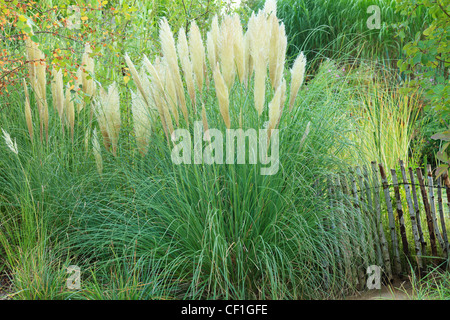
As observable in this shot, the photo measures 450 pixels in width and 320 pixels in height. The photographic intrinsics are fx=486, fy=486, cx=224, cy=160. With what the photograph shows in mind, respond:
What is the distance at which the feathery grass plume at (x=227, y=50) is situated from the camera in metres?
2.72

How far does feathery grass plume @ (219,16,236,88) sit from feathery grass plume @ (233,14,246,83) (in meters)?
0.06

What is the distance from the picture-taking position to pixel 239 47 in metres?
2.87

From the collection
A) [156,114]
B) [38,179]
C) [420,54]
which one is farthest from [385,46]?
[38,179]

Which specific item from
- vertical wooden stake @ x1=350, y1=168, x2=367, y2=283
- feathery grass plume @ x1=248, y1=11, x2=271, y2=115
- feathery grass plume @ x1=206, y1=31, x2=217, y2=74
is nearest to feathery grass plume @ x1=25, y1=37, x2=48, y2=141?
→ feathery grass plume @ x1=206, y1=31, x2=217, y2=74

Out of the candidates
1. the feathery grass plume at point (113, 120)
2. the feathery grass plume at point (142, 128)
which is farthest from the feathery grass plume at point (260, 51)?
the feathery grass plume at point (113, 120)

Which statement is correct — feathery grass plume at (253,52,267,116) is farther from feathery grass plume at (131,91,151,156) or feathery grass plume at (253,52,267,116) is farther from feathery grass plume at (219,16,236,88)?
feathery grass plume at (131,91,151,156)

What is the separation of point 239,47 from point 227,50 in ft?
0.59

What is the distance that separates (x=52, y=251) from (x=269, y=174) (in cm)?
145

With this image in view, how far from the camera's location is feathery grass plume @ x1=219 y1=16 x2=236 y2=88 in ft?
8.91

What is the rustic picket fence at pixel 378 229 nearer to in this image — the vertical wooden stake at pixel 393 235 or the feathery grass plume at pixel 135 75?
the vertical wooden stake at pixel 393 235

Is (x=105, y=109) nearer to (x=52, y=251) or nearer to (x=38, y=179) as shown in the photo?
(x=38, y=179)

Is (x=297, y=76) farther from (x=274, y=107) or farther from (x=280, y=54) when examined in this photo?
(x=274, y=107)

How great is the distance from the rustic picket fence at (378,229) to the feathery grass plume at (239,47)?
0.93 m

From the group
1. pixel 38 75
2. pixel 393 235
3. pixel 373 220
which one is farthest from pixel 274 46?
pixel 38 75
